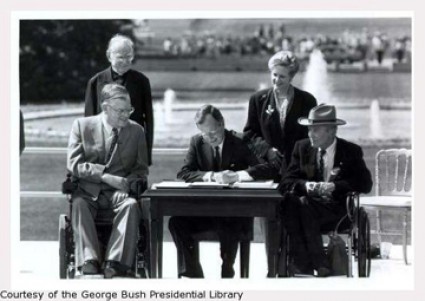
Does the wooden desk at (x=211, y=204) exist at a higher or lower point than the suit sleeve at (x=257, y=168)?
lower

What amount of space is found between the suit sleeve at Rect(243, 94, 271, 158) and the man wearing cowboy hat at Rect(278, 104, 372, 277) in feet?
0.98

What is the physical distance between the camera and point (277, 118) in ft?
34.3

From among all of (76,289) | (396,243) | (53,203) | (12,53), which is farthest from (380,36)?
(53,203)

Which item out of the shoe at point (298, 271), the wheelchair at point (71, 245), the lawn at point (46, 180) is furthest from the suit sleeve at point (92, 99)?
the lawn at point (46, 180)

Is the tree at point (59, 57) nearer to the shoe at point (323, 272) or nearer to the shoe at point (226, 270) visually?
the shoe at point (226, 270)

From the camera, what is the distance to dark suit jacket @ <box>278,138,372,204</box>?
10.0m

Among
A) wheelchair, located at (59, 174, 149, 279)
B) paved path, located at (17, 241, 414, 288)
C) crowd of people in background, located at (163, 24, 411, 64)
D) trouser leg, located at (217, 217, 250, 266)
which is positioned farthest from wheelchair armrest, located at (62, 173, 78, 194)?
crowd of people in background, located at (163, 24, 411, 64)

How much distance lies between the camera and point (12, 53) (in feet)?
35.8

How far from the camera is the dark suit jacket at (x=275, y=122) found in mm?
10422

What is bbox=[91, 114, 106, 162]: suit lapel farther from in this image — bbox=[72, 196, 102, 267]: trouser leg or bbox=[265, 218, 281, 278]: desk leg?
bbox=[265, 218, 281, 278]: desk leg

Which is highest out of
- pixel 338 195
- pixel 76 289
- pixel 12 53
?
pixel 12 53

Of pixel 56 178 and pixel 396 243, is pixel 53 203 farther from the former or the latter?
pixel 396 243

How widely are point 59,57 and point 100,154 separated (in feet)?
14.5

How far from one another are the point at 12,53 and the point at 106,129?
127 centimetres
